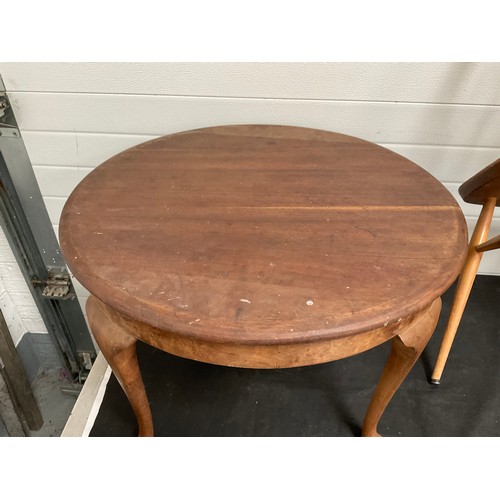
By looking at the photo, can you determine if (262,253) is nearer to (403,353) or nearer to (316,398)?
(403,353)

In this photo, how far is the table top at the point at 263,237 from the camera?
2.10 ft

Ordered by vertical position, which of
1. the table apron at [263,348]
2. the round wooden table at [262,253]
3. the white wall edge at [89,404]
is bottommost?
the white wall edge at [89,404]

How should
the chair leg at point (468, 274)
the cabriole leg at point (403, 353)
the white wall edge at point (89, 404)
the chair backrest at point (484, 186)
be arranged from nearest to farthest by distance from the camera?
the cabriole leg at point (403, 353) → the chair backrest at point (484, 186) → the chair leg at point (468, 274) → the white wall edge at point (89, 404)

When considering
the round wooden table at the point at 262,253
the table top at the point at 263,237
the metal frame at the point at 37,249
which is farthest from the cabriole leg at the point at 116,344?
the metal frame at the point at 37,249

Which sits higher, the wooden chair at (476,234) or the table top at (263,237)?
the table top at (263,237)

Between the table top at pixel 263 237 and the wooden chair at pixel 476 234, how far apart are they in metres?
Result: 0.12

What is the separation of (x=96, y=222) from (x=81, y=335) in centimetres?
114

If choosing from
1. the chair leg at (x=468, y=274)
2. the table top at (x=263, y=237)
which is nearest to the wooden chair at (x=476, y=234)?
the chair leg at (x=468, y=274)

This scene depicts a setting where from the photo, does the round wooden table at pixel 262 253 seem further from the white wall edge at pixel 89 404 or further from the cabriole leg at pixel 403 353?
the white wall edge at pixel 89 404

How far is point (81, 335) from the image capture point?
70.5 inches

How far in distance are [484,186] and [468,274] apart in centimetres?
23

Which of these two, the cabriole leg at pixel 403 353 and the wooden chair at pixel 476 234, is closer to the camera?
the cabriole leg at pixel 403 353

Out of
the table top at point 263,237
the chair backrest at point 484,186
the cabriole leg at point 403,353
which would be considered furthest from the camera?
the chair backrest at point 484,186

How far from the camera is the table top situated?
640 millimetres
